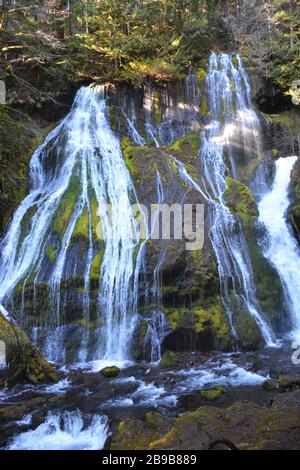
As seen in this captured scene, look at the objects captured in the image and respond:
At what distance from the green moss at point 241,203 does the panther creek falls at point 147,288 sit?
0.05m

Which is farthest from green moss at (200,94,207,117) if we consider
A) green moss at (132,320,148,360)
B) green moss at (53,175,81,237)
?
green moss at (132,320,148,360)

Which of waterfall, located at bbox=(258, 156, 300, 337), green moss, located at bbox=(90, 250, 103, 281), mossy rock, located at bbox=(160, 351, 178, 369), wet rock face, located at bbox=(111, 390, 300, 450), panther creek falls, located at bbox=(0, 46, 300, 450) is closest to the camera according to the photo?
wet rock face, located at bbox=(111, 390, 300, 450)

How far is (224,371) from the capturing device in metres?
8.59

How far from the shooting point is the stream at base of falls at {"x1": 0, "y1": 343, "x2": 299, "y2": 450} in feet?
20.8

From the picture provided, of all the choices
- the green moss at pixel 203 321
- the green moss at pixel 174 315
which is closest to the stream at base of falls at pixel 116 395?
the green moss at pixel 203 321

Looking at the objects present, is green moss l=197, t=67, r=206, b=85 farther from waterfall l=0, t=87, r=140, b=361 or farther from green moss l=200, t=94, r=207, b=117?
waterfall l=0, t=87, r=140, b=361

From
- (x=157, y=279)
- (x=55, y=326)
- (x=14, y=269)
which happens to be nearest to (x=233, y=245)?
(x=157, y=279)

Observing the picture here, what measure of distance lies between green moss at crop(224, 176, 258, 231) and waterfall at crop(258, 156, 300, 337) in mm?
645

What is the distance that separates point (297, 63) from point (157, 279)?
49.5 feet

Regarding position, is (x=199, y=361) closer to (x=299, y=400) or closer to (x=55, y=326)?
(x=299, y=400)

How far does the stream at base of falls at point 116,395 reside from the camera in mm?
6344

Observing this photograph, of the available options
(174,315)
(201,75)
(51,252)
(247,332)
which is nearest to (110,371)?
(174,315)

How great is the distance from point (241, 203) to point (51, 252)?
659cm

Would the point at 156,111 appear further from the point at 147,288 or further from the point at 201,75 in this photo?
the point at 147,288
